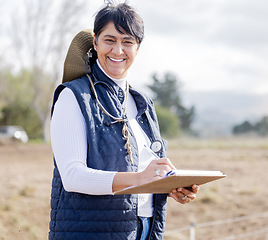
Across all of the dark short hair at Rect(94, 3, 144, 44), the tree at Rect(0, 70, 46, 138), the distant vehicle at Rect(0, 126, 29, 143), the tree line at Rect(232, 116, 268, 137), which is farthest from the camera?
the tree line at Rect(232, 116, 268, 137)

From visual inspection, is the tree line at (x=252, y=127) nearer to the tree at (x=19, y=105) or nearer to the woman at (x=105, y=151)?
the tree at (x=19, y=105)

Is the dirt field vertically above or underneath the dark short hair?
underneath

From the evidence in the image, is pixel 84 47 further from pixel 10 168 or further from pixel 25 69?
pixel 25 69

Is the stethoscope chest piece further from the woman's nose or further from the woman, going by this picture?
the woman's nose

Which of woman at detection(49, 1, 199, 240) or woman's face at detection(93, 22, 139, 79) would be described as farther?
woman's face at detection(93, 22, 139, 79)

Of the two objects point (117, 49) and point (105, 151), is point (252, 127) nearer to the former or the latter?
point (117, 49)

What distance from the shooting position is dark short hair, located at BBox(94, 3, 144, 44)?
61.4 inches

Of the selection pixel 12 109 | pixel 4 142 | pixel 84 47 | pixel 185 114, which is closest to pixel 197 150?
pixel 4 142

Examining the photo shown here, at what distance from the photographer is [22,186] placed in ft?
30.4

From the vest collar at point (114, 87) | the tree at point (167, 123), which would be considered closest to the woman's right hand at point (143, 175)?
the vest collar at point (114, 87)

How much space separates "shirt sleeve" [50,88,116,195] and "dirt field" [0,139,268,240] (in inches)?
83.5

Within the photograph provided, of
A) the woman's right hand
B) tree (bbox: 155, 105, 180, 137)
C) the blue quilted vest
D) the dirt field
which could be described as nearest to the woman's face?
the blue quilted vest

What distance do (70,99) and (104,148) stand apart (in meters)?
0.20

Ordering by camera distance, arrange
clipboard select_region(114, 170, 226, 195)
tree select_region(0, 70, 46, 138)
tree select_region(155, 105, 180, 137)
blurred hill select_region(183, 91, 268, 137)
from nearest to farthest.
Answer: clipboard select_region(114, 170, 226, 195), tree select_region(0, 70, 46, 138), tree select_region(155, 105, 180, 137), blurred hill select_region(183, 91, 268, 137)
